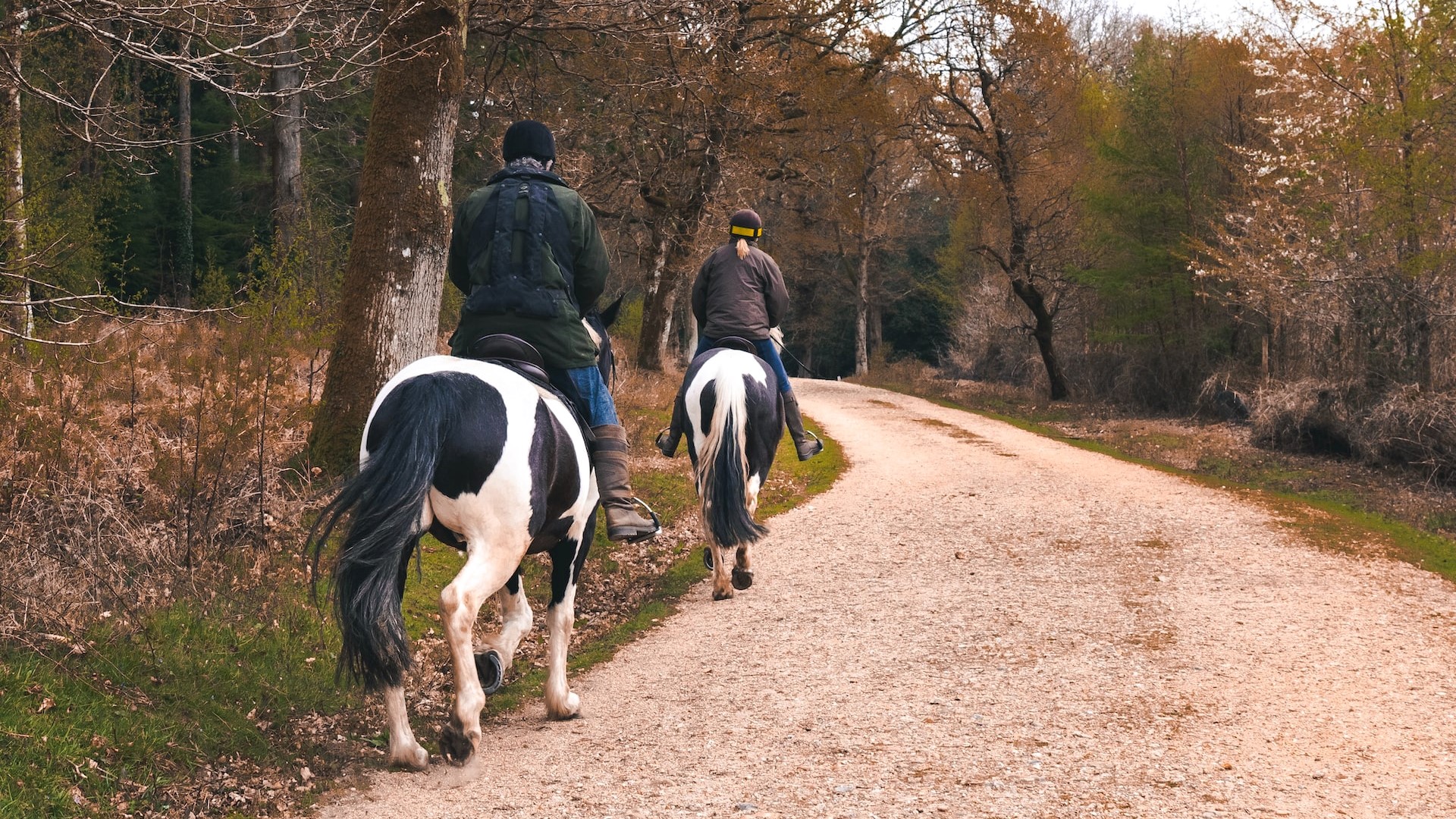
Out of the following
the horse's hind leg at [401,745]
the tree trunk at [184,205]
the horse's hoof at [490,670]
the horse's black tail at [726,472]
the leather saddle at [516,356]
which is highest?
the tree trunk at [184,205]

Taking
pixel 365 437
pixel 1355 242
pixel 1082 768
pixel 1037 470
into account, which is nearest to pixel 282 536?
pixel 365 437

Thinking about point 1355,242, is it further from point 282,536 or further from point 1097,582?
point 282,536

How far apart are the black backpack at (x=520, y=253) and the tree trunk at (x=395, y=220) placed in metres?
2.90

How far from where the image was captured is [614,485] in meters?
5.79

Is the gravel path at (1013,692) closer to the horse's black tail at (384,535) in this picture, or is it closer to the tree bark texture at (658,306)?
the horse's black tail at (384,535)

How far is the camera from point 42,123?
1703 centimetres

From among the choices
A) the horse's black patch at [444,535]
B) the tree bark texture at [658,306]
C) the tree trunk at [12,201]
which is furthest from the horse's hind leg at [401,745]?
the tree bark texture at [658,306]

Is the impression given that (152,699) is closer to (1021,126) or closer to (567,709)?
(567,709)

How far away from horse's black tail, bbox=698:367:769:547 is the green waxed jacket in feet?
7.65

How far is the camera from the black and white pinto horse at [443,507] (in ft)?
14.1

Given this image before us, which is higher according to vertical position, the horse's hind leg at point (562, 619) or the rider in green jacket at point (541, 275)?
the rider in green jacket at point (541, 275)

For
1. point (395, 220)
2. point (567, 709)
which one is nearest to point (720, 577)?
point (567, 709)

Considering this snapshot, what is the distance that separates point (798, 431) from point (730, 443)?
146cm

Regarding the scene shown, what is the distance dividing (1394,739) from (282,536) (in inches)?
254
